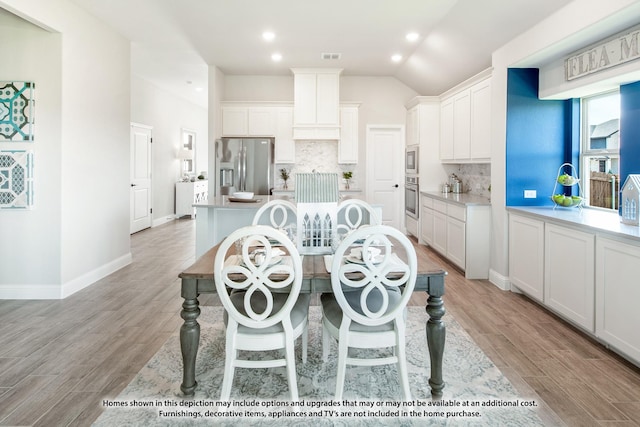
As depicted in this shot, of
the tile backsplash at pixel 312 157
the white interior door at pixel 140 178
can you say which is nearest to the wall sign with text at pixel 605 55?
the tile backsplash at pixel 312 157

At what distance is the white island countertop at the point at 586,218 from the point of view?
102 inches

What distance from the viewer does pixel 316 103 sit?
6648 mm

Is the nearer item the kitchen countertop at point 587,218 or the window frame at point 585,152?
the kitchen countertop at point 587,218

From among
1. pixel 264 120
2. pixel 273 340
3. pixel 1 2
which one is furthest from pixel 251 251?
pixel 264 120

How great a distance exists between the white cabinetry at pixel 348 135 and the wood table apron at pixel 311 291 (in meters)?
5.00

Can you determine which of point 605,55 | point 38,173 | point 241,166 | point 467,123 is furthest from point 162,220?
point 605,55

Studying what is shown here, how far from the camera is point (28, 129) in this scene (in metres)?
3.69

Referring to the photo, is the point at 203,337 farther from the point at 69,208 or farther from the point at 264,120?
the point at 264,120

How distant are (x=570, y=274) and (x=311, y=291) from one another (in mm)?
2250

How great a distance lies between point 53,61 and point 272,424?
12.5 ft

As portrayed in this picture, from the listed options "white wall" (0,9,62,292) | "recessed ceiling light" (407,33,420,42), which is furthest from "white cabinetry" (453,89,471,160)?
"white wall" (0,9,62,292)

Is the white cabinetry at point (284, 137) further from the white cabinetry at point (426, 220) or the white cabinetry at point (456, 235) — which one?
the white cabinetry at point (456, 235)

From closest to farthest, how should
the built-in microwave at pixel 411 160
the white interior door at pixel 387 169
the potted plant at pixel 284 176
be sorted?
1. the built-in microwave at pixel 411 160
2. the potted plant at pixel 284 176
3. the white interior door at pixel 387 169

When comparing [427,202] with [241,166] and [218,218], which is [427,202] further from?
[218,218]
